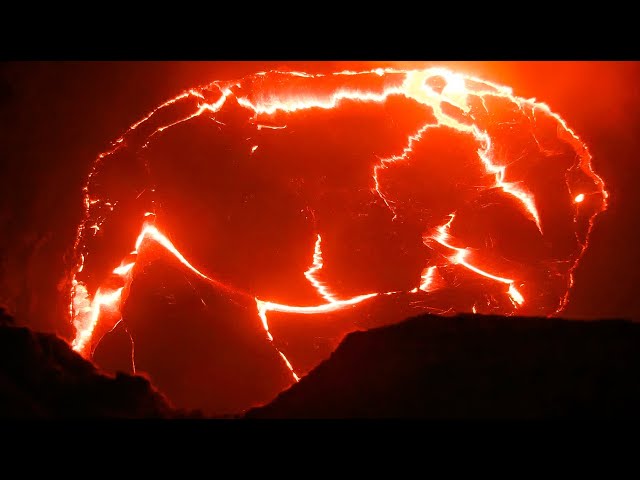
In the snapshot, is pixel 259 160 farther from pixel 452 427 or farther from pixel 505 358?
pixel 452 427

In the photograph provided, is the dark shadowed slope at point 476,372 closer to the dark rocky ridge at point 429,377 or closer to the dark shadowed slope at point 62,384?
the dark rocky ridge at point 429,377

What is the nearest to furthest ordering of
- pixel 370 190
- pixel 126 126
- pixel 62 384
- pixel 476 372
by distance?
pixel 476 372 < pixel 62 384 < pixel 126 126 < pixel 370 190

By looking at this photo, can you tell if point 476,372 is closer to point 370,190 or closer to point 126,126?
point 370,190

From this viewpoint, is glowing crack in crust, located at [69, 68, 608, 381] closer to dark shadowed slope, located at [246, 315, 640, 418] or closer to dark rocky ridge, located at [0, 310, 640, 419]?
dark rocky ridge, located at [0, 310, 640, 419]

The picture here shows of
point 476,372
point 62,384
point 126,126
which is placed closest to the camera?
point 476,372

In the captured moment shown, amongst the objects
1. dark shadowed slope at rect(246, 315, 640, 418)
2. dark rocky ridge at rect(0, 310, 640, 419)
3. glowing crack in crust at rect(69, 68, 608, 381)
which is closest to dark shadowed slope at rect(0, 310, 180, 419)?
dark rocky ridge at rect(0, 310, 640, 419)

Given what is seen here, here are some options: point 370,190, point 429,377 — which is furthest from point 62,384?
point 370,190
